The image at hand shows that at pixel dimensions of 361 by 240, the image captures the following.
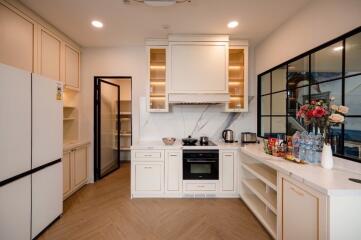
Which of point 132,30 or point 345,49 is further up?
point 132,30

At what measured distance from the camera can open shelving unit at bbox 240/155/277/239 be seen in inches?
79.4

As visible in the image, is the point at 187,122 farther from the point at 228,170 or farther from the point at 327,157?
the point at 327,157

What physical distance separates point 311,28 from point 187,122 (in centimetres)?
230

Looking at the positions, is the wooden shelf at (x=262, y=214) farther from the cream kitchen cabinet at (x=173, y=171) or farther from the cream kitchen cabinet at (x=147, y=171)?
the cream kitchen cabinet at (x=147, y=171)

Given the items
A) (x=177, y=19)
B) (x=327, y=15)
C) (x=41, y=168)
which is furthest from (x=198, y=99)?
(x=41, y=168)

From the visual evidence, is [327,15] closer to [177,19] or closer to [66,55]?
[177,19]

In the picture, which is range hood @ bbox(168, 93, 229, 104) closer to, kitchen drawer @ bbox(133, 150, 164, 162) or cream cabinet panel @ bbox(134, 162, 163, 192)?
kitchen drawer @ bbox(133, 150, 164, 162)

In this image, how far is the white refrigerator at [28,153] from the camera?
1580mm

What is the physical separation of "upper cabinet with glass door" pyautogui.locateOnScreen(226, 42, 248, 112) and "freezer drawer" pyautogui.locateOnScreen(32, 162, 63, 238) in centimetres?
279

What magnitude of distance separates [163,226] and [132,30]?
2905 mm

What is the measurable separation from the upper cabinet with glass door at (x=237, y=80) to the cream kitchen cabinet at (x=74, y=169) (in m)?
2.83

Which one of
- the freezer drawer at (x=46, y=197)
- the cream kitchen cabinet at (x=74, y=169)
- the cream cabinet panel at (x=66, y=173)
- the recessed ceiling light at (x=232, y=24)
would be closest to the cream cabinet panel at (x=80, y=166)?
the cream kitchen cabinet at (x=74, y=169)

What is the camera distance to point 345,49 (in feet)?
5.65

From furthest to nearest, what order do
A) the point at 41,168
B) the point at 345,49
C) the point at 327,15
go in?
the point at 41,168, the point at 327,15, the point at 345,49
